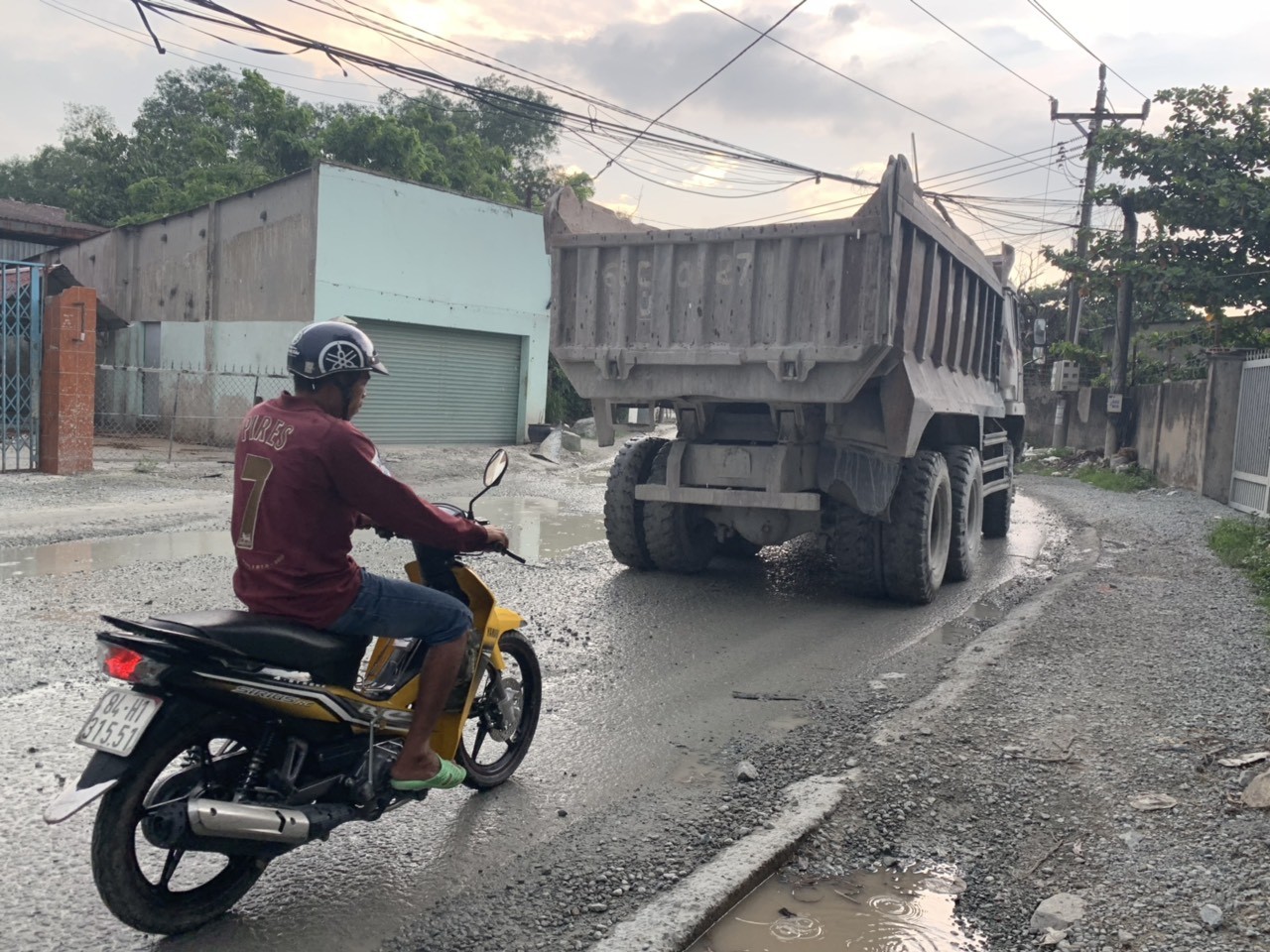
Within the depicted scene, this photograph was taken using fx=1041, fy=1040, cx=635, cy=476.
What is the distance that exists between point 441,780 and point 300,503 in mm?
1032

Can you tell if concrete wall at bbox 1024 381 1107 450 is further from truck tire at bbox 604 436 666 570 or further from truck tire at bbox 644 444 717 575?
truck tire at bbox 604 436 666 570

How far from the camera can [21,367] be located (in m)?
12.8

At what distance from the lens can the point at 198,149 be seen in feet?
93.3

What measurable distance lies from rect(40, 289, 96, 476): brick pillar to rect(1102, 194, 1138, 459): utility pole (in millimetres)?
16548

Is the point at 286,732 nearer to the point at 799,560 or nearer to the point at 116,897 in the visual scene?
the point at 116,897

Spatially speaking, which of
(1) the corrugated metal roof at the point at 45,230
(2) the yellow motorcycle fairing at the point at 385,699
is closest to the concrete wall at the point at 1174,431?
(2) the yellow motorcycle fairing at the point at 385,699

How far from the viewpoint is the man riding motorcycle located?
3.09 m

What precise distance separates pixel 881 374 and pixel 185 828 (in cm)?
542

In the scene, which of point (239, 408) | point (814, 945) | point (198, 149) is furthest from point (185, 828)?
point (198, 149)

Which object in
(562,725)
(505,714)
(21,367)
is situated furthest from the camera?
(21,367)

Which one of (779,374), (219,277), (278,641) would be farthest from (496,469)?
(219,277)

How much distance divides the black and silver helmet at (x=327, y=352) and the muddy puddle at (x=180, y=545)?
5489 millimetres

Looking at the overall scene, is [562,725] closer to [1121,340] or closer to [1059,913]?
[1059,913]

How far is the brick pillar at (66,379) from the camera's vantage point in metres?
12.5
